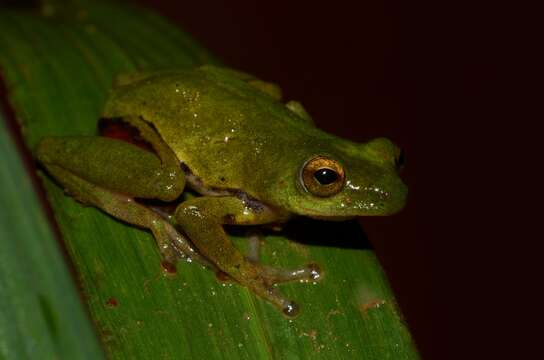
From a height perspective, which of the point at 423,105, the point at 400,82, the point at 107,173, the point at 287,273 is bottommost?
the point at 423,105

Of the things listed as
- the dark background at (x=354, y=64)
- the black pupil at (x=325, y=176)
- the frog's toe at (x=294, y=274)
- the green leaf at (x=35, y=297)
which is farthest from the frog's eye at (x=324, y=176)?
the dark background at (x=354, y=64)

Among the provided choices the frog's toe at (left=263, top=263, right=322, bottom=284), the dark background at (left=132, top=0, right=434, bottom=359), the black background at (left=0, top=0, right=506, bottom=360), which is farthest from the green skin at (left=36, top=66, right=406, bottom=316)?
the dark background at (left=132, top=0, right=434, bottom=359)

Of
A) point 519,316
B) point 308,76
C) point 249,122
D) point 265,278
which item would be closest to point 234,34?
point 308,76

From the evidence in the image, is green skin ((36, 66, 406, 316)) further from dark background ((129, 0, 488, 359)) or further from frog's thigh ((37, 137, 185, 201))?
dark background ((129, 0, 488, 359))

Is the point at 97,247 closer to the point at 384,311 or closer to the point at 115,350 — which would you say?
the point at 115,350

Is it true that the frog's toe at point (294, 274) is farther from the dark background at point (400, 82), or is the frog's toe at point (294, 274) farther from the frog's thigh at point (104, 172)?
the dark background at point (400, 82)

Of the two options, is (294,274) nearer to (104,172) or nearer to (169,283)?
(169,283)

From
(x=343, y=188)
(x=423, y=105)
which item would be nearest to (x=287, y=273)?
(x=343, y=188)
